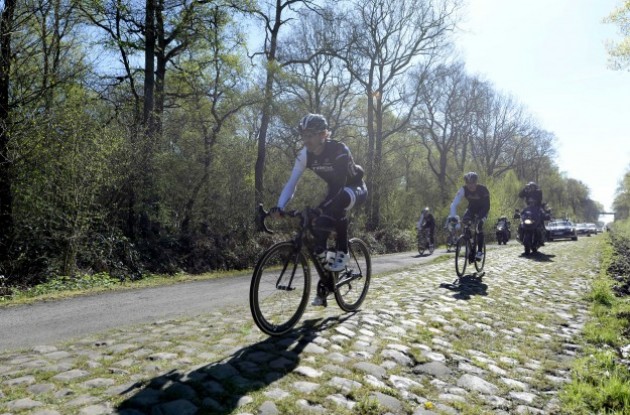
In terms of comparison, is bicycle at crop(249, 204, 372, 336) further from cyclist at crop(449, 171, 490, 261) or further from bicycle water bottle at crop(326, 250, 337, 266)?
cyclist at crop(449, 171, 490, 261)

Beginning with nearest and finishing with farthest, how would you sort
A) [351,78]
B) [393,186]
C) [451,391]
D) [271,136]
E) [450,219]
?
[451,391], [450,219], [271,136], [393,186], [351,78]

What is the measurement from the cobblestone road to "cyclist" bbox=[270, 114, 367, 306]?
81 centimetres

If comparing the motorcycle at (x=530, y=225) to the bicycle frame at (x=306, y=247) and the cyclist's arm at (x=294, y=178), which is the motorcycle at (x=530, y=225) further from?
the cyclist's arm at (x=294, y=178)

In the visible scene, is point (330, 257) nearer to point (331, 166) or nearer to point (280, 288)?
point (280, 288)

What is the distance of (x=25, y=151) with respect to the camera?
962 centimetres

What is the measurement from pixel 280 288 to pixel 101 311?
129 inches

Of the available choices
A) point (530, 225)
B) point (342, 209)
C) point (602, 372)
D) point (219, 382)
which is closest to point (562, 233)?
point (530, 225)

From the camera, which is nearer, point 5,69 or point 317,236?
point 317,236

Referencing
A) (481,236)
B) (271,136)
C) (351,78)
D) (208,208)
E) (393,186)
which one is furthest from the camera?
(351,78)

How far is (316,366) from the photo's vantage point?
3.72m

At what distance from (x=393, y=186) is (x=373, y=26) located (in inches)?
401

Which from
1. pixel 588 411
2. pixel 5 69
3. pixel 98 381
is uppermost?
pixel 5 69

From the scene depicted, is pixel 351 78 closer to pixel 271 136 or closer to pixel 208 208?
pixel 271 136

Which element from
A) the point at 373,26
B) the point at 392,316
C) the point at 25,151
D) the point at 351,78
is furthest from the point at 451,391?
the point at 351,78
